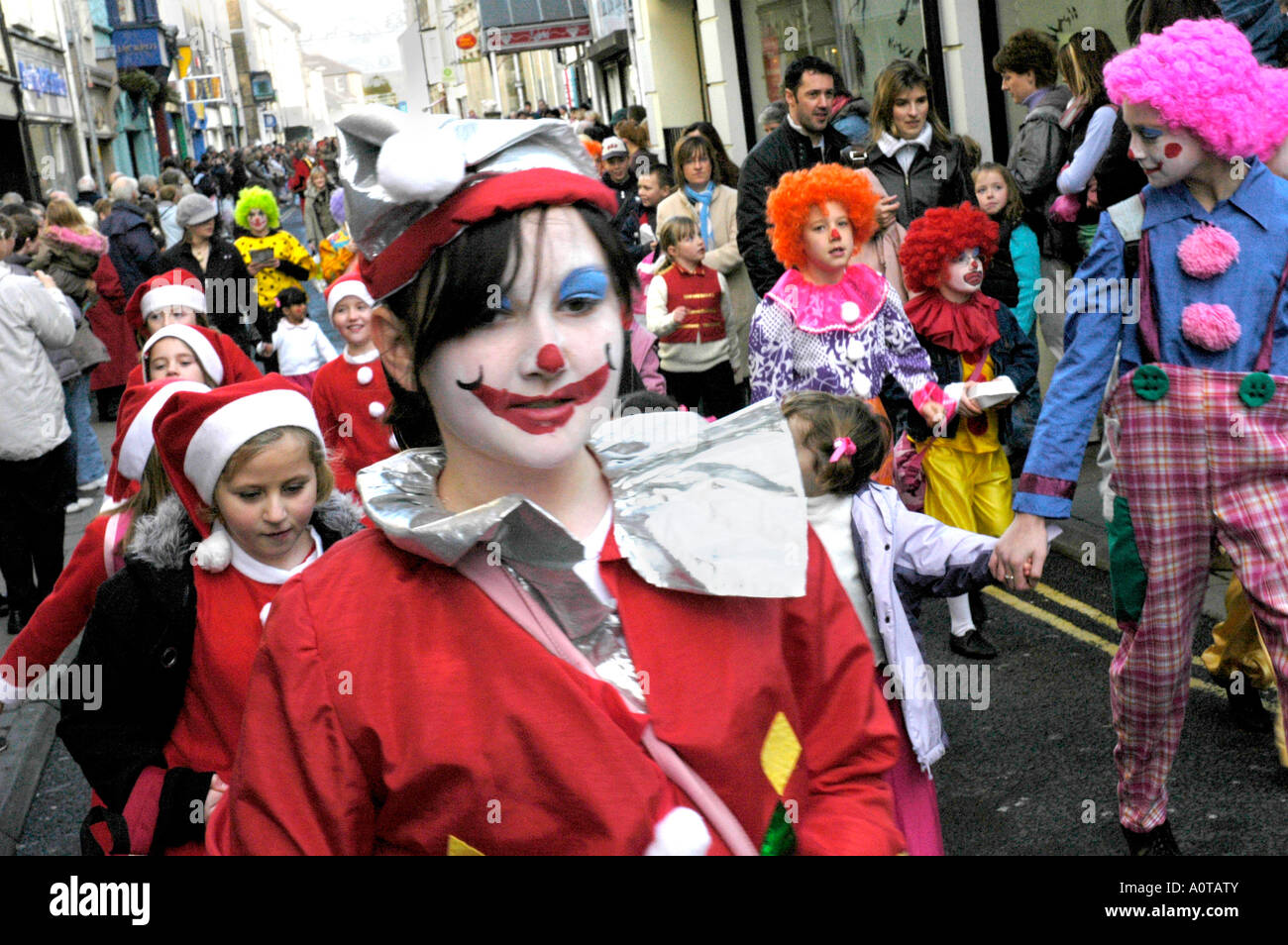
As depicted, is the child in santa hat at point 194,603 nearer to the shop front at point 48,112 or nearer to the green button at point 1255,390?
the green button at point 1255,390

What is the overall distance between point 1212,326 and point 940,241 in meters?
2.32

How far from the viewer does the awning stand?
31.2 m

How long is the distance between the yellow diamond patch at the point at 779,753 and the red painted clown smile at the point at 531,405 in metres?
0.45

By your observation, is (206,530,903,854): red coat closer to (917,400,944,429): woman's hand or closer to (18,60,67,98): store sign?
(917,400,944,429): woman's hand

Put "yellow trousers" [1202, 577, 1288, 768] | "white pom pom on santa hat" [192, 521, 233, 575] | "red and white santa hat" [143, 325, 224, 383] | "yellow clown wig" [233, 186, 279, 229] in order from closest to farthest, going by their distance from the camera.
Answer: "white pom pom on santa hat" [192, 521, 233, 575], "yellow trousers" [1202, 577, 1288, 768], "red and white santa hat" [143, 325, 224, 383], "yellow clown wig" [233, 186, 279, 229]

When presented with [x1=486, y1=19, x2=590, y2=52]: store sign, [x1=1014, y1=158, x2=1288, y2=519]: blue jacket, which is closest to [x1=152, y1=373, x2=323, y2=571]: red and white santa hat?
[x1=1014, y1=158, x2=1288, y2=519]: blue jacket

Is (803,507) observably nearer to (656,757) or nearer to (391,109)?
(656,757)

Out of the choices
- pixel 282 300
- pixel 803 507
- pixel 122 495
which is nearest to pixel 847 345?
pixel 122 495

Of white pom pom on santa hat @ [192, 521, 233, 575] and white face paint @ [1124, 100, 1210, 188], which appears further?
white face paint @ [1124, 100, 1210, 188]

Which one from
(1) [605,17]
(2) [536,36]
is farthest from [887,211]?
(2) [536,36]

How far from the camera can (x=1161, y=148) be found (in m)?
3.46

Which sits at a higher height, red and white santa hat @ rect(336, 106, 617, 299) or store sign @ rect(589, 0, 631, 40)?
store sign @ rect(589, 0, 631, 40)

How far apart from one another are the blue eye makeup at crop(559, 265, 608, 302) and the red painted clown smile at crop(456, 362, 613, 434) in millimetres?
100

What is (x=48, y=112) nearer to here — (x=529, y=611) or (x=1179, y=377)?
(x=1179, y=377)
